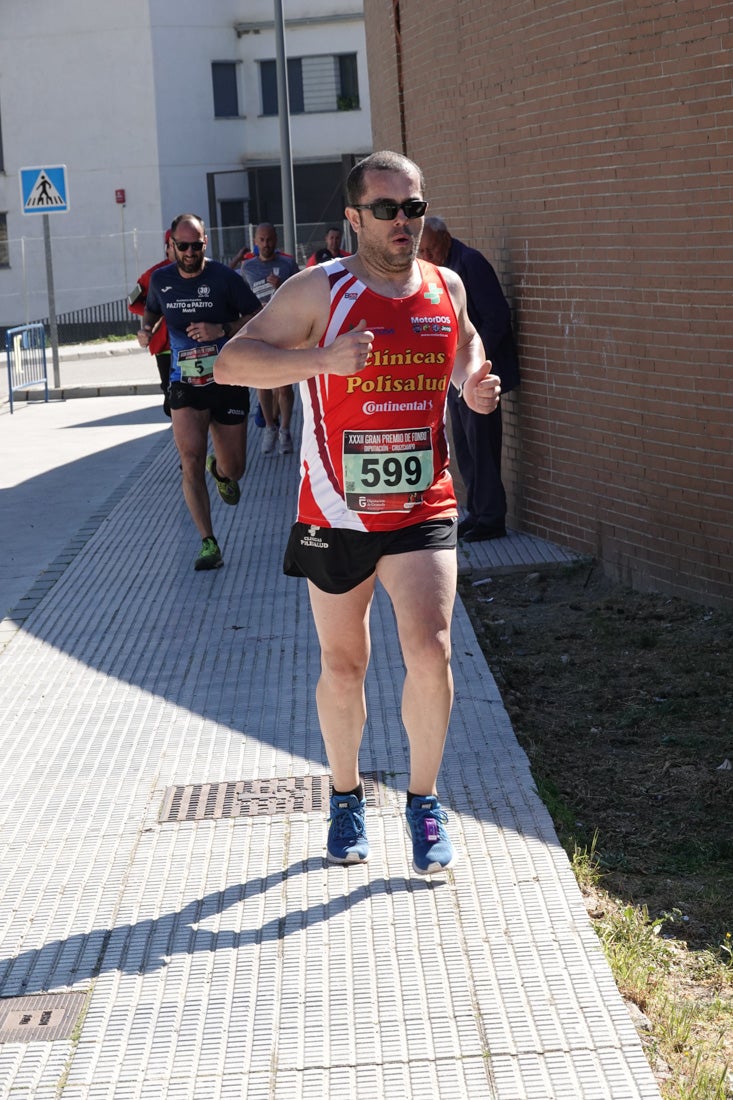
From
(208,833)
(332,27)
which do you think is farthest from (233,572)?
(332,27)

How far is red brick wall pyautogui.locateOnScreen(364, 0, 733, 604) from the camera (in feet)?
24.6

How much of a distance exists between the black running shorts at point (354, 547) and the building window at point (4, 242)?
37.9 metres

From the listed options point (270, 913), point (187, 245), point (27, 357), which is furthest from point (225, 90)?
point (270, 913)

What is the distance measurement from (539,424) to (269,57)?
36.7 m

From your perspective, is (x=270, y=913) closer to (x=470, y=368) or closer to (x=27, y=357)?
(x=470, y=368)

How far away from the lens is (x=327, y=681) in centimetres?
476

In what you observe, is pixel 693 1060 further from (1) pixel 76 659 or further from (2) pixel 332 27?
(2) pixel 332 27

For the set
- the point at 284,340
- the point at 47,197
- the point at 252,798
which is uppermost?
the point at 47,197

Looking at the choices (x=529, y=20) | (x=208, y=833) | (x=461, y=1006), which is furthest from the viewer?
(x=529, y=20)

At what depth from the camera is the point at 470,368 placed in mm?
4832

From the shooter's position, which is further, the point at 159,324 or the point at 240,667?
the point at 159,324

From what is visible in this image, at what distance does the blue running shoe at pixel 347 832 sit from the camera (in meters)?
4.76

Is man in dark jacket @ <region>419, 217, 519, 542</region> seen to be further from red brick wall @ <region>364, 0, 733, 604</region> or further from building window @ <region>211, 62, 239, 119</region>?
building window @ <region>211, 62, 239, 119</region>

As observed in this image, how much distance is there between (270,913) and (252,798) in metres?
0.97
